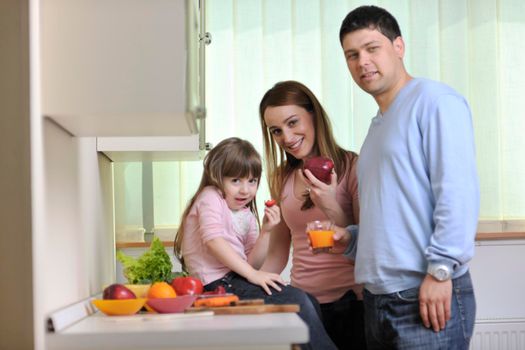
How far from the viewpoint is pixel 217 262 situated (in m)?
2.56

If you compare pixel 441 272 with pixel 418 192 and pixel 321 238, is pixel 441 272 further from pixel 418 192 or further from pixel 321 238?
pixel 321 238

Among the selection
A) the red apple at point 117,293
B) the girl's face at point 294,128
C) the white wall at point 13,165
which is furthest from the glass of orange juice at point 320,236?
the white wall at point 13,165

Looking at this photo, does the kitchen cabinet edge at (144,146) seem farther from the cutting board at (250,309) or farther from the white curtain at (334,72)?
the white curtain at (334,72)

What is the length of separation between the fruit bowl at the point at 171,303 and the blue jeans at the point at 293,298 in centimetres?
41

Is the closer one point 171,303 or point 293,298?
point 171,303

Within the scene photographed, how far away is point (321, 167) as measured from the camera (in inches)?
95.7

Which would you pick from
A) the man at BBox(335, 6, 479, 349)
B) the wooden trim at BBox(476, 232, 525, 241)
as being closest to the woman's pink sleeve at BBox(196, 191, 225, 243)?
the man at BBox(335, 6, 479, 349)

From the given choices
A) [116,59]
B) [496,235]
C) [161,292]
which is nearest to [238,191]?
[161,292]

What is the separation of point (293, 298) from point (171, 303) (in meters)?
0.48

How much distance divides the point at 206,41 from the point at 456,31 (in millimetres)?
1707

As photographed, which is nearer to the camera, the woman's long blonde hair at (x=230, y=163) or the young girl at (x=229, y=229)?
the young girl at (x=229, y=229)

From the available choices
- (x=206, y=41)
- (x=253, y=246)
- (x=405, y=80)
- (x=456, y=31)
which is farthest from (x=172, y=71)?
(x=456, y=31)

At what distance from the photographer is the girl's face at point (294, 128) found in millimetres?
2590

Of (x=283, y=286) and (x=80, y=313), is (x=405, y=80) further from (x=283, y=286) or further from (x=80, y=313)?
(x=80, y=313)
